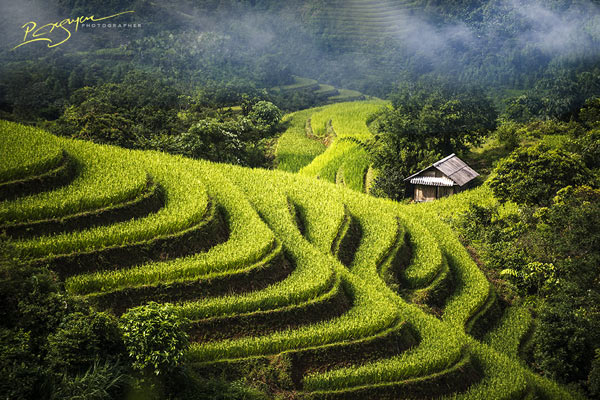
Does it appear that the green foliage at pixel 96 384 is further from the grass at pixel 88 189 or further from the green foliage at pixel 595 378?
the green foliage at pixel 595 378

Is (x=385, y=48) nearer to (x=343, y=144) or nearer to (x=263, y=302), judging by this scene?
(x=343, y=144)

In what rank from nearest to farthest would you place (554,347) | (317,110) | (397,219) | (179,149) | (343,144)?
(554,347)
(397,219)
(179,149)
(343,144)
(317,110)

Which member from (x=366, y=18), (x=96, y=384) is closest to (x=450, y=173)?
(x=366, y=18)

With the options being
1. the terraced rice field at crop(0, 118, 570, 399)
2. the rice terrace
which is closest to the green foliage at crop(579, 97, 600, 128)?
the rice terrace

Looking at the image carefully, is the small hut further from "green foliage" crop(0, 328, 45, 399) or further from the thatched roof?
"green foliage" crop(0, 328, 45, 399)

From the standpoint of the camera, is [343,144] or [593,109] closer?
[593,109]

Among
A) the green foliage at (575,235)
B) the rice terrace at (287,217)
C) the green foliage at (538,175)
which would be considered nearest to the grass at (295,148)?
the rice terrace at (287,217)

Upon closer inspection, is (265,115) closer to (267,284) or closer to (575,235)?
(267,284)

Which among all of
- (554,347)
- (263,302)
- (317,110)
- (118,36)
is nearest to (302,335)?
(263,302)
